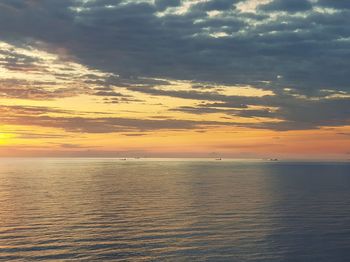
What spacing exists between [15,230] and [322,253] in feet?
160

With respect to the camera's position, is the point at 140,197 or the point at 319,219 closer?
the point at 319,219

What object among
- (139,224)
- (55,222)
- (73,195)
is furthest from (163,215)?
(73,195)

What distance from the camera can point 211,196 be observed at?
127 metres

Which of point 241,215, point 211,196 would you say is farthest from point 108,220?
point 211,196

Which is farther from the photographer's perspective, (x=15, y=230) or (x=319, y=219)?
(x=319, y=219)

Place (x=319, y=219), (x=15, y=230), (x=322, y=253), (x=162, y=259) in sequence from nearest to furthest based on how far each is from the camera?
(x=162, y=259)
(x=322, y=253)
(x=15, y=230)
(x=319, y=219)

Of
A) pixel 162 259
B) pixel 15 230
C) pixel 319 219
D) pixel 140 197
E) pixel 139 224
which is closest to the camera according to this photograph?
pixel 162 259

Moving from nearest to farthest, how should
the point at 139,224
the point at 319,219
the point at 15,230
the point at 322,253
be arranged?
1. the point at 322,253
2. the point at 15,230
3. the point at 139,224
4. the point at 319,219

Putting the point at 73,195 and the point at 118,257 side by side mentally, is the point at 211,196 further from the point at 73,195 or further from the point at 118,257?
the point at 118,257

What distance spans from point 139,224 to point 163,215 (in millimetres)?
11032

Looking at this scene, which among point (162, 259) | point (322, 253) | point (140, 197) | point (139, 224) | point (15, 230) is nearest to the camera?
point (162, 259)

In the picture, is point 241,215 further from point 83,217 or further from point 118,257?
point 118,257

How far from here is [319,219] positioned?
87.4 metres

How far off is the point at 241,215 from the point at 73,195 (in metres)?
59.8
